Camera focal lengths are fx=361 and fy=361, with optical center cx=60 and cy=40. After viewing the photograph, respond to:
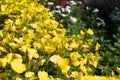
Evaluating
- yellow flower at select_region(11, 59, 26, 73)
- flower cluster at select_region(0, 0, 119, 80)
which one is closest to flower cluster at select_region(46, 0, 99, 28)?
flower cluster at select_region(0, 0, 119, 80)

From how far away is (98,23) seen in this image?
25.2ft

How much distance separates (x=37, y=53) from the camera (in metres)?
2.88

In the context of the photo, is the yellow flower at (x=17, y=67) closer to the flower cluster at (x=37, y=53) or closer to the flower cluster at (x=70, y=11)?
the flower cluster at (x=37, y=53)

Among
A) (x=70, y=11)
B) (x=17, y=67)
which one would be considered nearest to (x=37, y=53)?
(x=17, y=67)

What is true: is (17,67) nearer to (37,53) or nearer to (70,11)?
(37,53)

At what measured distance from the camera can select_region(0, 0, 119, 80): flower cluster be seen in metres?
2.27

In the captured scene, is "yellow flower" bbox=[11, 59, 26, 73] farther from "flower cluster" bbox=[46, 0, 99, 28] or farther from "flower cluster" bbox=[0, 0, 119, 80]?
"flower cluster" bbox=[46, 0, 99, 28]

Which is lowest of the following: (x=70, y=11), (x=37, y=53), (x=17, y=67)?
(x=70, y=11)

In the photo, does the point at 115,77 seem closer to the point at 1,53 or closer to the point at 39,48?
the point at 39,48

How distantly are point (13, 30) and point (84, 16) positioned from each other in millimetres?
4471

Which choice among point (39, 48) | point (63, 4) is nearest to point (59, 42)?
point (39, 48)

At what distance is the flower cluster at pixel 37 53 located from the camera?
2268mm

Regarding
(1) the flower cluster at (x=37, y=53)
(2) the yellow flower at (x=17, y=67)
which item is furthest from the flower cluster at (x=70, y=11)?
(2) the yellow flower at (x=17, y=67)

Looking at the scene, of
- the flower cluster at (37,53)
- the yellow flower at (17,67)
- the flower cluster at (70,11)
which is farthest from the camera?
the flower cluster at (70,11)
